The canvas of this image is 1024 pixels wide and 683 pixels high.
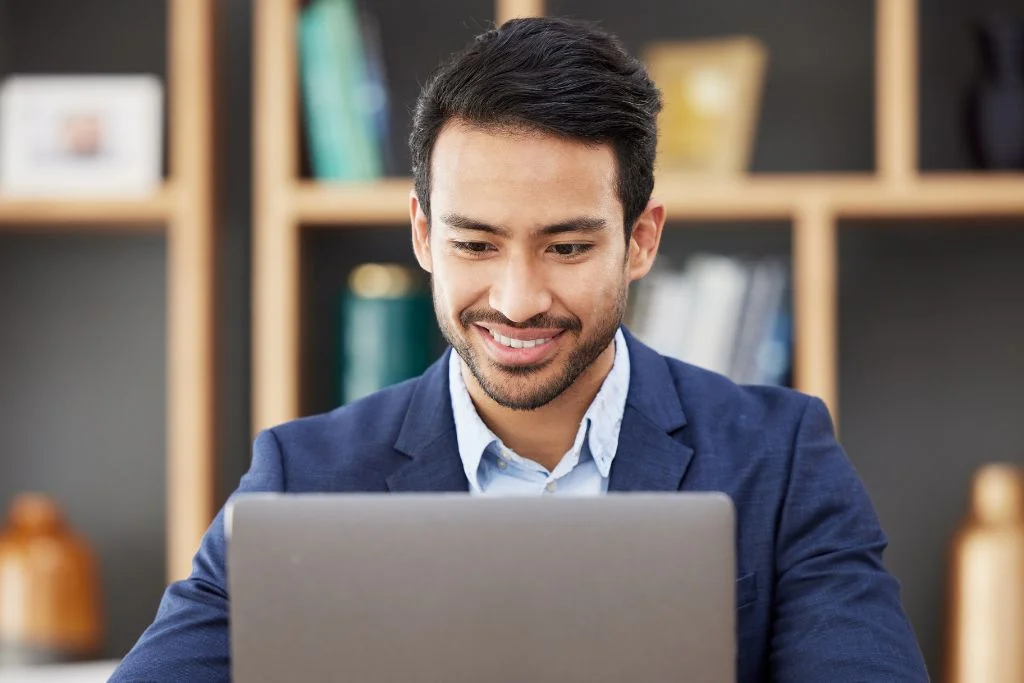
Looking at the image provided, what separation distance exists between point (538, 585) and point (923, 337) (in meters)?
1.69

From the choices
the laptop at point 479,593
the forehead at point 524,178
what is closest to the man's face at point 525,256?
the forehead at point 524,178

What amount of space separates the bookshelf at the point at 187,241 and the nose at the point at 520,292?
96cm

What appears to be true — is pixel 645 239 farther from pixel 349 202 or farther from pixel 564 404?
pixel 349 202

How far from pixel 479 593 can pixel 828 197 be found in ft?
4.65

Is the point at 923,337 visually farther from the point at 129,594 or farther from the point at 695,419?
the point at 129,594

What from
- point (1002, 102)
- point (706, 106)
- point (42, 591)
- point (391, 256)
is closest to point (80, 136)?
point (391, 256)

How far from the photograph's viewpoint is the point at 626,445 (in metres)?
1.56

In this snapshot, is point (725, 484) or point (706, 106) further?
point (706, 106)

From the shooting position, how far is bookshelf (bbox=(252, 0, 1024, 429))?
2.21m

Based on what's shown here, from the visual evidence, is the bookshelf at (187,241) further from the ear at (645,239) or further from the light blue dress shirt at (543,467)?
the ear at (645,239)

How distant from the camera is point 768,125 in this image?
2.50m

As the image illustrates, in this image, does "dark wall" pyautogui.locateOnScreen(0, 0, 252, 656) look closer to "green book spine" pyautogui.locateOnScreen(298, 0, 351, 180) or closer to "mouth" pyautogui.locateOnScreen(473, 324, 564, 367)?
"green book spine" pyautogui.locateOnScreen(298, 0, 351, 180)

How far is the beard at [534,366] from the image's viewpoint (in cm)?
150

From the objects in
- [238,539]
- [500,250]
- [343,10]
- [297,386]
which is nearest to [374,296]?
[297,386]
